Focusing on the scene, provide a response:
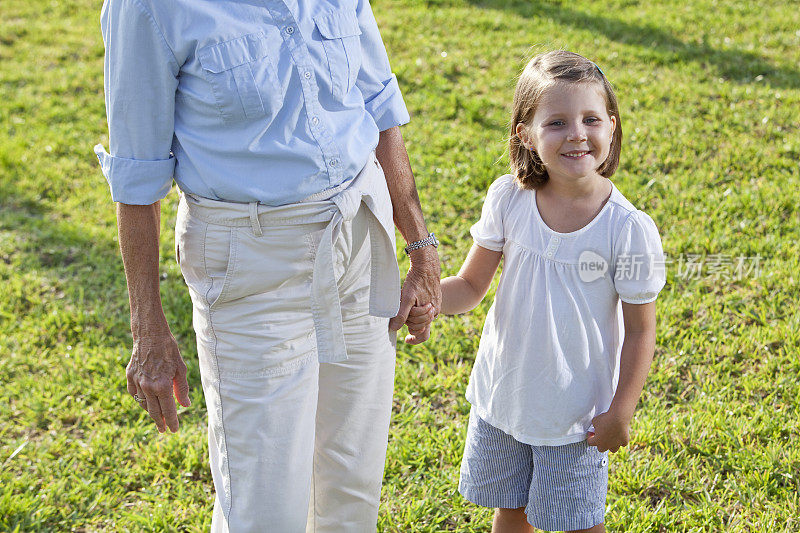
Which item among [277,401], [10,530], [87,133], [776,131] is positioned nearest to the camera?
[277,401]

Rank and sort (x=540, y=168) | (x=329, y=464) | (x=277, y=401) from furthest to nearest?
(x=329, y=464) → (x=540, y=168) → (x=277, y=401)

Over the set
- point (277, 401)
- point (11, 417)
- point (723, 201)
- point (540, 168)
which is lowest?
point (11, 417)

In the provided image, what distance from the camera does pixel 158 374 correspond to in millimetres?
1932

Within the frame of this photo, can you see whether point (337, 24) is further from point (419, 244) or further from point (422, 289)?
point (422, 289)

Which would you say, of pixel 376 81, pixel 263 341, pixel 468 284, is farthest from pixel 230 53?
pixel 468 284

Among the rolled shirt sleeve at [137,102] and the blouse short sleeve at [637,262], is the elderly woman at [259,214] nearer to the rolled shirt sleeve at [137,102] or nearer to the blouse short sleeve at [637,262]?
the rolled shirt sleeve at [137,102]

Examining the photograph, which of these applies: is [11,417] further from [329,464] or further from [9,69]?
[9,69]

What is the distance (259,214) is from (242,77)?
0.97 feet

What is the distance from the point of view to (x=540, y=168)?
2.08 metres

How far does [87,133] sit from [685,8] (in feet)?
16.0

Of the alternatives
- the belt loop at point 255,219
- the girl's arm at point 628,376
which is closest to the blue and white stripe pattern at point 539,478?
the girl's arm at point 628,376

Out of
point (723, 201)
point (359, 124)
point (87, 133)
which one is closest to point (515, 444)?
point (359, 124)

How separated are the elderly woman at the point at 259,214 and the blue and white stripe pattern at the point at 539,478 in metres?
0.36

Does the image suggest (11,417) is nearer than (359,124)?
No
